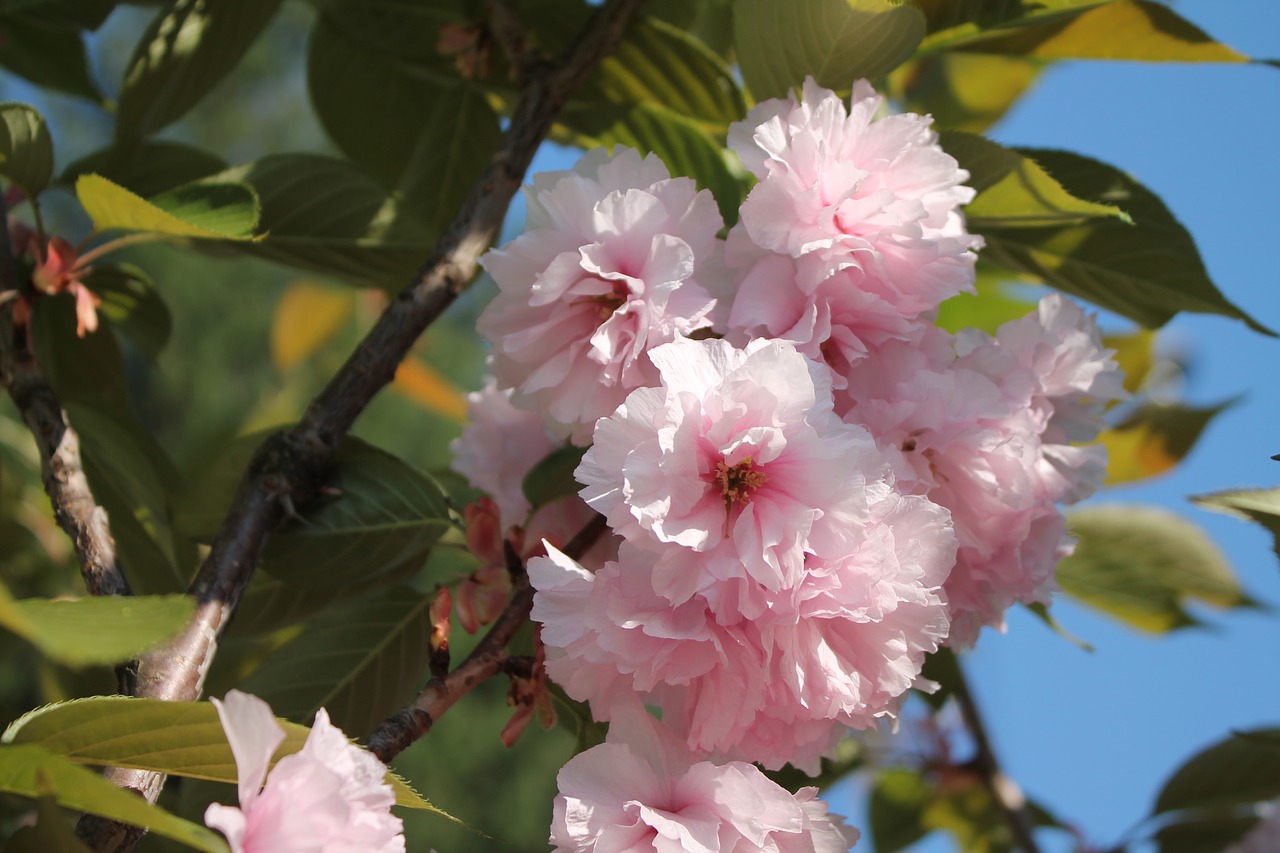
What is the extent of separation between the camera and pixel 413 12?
3.16 ft

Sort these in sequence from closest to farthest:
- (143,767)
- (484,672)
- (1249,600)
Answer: (143,767) < (484,672) < (1249,600)

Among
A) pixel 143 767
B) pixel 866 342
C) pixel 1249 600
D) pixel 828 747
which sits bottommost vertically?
pixel 1249 600

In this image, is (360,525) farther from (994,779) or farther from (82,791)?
(994,779)

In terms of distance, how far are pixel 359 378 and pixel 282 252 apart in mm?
208

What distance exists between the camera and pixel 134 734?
47 cm

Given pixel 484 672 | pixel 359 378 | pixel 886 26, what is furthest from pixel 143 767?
pixel 886 26

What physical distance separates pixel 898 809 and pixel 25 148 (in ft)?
4.15

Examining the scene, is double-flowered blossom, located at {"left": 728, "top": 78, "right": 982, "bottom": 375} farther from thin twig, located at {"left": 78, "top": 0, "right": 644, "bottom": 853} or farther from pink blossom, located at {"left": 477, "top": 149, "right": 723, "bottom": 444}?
thin twig, located at {"left": 78, "top": 0, "right": 644, "bottom": 853}

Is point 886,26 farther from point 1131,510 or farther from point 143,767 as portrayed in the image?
point 1131,510

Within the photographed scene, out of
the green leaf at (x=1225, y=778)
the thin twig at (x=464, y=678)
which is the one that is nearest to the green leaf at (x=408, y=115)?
the thin twig at (x=464, y=678)

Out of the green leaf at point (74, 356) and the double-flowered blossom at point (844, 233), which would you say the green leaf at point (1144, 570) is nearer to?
the double-flowered blossom at point (844, 233)

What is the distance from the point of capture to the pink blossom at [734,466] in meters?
0.53

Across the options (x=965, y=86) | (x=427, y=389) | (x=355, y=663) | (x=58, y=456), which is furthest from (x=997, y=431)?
(x=427, y=389)

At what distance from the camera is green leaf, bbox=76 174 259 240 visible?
0.67m
